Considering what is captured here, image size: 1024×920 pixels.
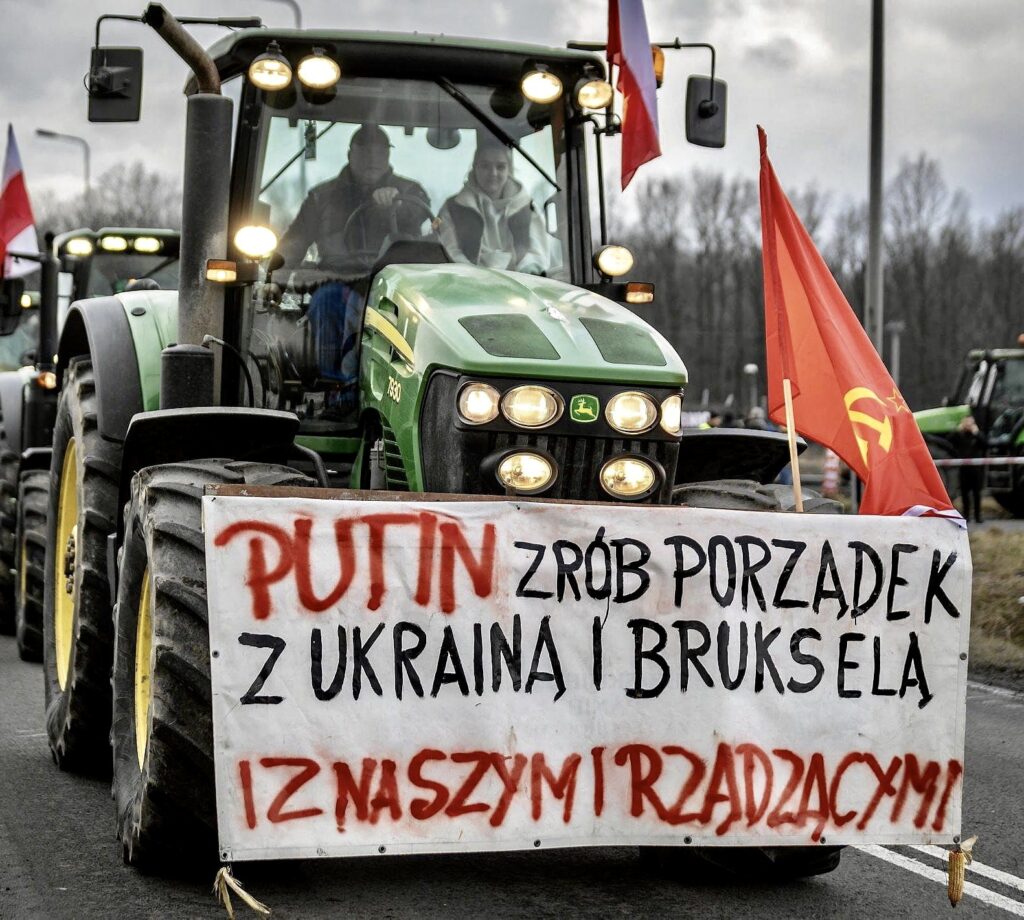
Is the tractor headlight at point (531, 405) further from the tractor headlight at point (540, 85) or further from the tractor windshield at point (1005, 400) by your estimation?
the tractor windshield at point (1005, 400)

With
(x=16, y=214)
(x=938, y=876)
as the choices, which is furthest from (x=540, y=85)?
(x=16, y=214)

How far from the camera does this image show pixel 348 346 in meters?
6.47

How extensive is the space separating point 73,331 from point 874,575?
456cm

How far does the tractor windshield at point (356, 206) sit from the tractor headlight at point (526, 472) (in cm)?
129

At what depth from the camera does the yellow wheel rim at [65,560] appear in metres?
7.42

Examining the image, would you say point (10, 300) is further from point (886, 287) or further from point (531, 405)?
point (886, 287)

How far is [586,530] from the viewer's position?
4.82 m

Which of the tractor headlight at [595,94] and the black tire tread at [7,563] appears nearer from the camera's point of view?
the tractor headlight at [595,94]

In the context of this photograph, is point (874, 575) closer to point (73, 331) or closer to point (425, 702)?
point (425, 702)

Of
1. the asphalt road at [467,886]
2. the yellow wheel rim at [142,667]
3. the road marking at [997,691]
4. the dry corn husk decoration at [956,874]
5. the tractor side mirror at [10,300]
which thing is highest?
the tractor side mirror at [10,300]

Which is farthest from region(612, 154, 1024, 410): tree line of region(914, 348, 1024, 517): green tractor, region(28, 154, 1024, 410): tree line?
region(914, 348, 1024, 517): green tractor

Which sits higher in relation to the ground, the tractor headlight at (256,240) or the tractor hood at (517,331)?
the tractor headlight at (256,240)

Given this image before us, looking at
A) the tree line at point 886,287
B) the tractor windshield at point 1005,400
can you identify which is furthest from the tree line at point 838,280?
the tractor windshield at point 1005,400

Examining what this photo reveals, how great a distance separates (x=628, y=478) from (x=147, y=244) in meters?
8.03
